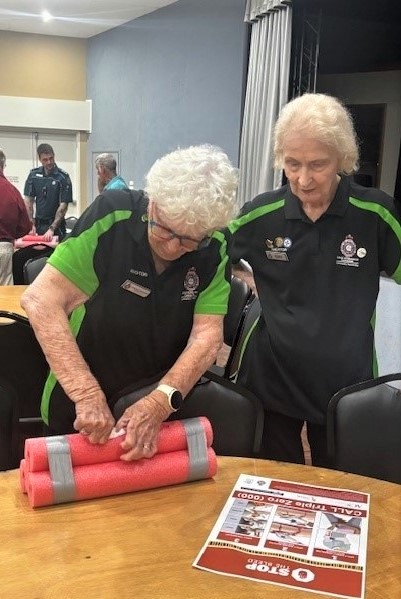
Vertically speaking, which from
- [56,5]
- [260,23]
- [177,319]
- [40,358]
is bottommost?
[40,358]

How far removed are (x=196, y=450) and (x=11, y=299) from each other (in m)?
2.43

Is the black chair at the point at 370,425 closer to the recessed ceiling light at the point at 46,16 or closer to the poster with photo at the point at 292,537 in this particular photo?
the poster with photo at the point at 292,537

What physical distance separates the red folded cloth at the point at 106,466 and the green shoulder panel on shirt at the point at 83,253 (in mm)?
444

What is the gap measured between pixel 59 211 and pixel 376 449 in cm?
667

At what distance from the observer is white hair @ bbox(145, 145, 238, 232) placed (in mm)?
1559

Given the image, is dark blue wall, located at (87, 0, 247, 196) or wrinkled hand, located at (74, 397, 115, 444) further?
dark blue wall, located at (87, 0, 247, 196)

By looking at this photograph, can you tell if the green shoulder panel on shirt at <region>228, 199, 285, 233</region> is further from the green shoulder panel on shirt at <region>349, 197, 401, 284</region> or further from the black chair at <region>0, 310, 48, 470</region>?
the black chair at <region>0, 310, 48, 470</region>

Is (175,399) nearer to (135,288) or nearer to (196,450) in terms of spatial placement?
(196,450)

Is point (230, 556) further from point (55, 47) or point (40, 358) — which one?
point (55, 47)

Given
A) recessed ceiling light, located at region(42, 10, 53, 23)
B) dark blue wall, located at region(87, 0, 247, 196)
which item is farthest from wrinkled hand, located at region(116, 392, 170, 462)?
recessed ceiling light, located at region(42, 10, 53, 23)

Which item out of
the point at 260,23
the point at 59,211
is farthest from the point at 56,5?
the point at 260,23

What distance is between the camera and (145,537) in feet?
4.22

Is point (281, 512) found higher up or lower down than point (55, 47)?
lower down

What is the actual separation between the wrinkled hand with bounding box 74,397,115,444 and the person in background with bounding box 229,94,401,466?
2.31ft
